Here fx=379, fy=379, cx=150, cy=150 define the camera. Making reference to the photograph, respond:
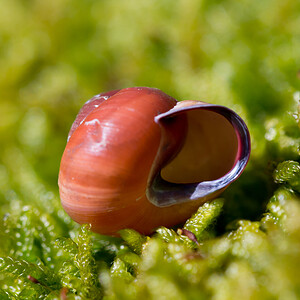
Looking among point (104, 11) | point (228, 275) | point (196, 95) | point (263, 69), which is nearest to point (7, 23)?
point (104, 11)

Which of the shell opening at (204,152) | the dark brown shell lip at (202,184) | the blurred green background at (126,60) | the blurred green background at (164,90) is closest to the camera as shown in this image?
the blurred green background at (164,90)

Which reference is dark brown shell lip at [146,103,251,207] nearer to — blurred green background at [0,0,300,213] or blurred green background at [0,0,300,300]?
blurred green background at [0,0,300,300]

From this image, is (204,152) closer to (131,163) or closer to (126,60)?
(131,163)

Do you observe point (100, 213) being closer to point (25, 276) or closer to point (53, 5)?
point (25, 276)

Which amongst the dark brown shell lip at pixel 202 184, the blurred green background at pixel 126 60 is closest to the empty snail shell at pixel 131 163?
the dark brown shell lip at pixel 202 184

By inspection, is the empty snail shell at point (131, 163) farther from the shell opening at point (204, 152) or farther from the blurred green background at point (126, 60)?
the blurred green background at point (126, 60)

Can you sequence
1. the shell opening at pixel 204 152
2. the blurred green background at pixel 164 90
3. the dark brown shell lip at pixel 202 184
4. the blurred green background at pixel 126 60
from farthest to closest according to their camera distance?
the blurred green background at pixel 126 60, the shell opening at pixel 204 152, the dark brown shell lip at pixel 202 184, the blurred green background at pixel 164 90

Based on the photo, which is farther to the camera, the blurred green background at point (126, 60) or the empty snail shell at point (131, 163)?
the blurred green background at point (126, 60)

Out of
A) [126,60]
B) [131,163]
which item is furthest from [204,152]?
[126,60]
